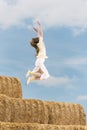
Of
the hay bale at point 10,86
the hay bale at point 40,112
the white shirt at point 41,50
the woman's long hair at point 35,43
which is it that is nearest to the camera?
the hay bale at point 40,112

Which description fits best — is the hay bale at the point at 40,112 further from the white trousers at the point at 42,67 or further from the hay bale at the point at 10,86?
the hay bale at the point at 10,86

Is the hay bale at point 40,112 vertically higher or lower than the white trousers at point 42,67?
lower

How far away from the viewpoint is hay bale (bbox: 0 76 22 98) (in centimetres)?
2233

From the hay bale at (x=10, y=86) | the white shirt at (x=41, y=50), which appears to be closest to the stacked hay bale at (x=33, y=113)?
the hay bale at (x=10, y=86)

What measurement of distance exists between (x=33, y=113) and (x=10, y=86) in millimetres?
3261

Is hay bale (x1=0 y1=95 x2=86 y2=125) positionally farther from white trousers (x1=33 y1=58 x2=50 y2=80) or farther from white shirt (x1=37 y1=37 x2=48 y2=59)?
white shirt (x1=37 y1=37 x2=48 y2=59)

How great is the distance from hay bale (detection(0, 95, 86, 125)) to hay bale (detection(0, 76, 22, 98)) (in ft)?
7.59

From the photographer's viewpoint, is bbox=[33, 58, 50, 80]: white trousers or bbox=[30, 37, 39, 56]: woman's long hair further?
bbox=[30, 37, 39, 56]: woman's long hair

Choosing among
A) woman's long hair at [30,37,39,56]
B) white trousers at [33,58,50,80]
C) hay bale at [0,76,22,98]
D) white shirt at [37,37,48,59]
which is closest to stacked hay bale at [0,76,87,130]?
hay bale at [0,76,22,98]

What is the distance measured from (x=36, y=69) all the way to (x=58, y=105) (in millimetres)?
1855

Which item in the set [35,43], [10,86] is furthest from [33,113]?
[10,86]

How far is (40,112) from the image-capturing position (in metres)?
20.0

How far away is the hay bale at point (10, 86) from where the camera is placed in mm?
22328

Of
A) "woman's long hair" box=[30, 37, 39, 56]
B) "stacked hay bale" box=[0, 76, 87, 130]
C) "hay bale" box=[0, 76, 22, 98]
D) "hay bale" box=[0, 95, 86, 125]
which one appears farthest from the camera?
"hay bale" box=[0, 76, 22, 98]
